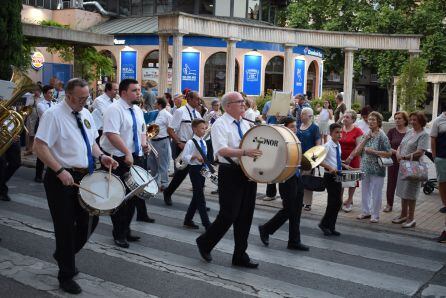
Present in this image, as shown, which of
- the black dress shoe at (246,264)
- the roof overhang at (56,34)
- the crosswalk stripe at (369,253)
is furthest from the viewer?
the roof overhang at (56,34)

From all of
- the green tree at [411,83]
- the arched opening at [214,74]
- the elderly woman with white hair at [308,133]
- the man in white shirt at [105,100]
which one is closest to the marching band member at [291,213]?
the elderly woman with white hair at [308,133]

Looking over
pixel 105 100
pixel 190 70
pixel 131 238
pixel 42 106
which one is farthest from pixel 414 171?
pixel 190 70

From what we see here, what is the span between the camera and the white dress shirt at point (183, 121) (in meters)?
11.0

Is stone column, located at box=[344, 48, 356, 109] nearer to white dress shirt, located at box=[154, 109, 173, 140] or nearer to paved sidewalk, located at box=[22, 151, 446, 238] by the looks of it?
paved sidewalk, located at box=[22, 151, 446, 238]

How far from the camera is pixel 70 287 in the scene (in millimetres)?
5621

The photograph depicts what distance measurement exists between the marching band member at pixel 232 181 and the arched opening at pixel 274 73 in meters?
32.0

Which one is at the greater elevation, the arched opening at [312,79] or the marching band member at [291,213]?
the arched opening at [312,79]

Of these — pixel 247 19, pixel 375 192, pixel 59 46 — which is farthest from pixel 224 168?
pixel 247 19

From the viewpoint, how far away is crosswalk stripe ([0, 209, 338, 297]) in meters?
5.98

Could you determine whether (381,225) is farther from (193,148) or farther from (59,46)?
(59,46)

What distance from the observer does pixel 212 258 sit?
7.07 m

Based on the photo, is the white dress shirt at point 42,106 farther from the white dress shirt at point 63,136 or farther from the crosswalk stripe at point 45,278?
the white dress shirt at point 63,136

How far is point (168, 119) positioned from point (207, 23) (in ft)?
37.4

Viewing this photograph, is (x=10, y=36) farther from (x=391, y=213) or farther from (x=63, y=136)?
(x=63, y=136)
